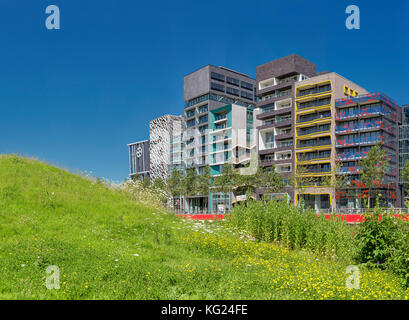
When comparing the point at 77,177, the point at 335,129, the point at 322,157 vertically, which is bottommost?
the point at 77,177

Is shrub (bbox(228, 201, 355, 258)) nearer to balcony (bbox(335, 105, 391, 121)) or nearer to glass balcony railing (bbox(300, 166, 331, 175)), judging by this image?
glass balcony railing (bbox(300, 166, 331, 175))

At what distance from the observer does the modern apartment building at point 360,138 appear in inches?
2116

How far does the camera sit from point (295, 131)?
6184 centimetres

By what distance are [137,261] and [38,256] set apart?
273 cm

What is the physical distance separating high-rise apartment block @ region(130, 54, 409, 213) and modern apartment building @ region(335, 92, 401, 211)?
15 cm

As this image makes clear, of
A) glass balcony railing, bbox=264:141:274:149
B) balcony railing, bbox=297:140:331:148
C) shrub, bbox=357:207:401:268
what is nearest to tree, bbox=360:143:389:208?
balcony railing, bbox=297:140:331:148

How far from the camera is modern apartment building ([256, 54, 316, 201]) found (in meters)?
62.8

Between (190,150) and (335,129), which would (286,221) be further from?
(190,150)

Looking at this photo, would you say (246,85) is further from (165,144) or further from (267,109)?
(165,144)

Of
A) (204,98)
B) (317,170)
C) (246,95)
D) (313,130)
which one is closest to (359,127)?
(313,130)

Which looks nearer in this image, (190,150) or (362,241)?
(362,241)

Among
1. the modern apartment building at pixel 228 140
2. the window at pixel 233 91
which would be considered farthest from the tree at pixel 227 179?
the window at pixel 233 91

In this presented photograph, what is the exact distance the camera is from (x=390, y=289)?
8.46 meters

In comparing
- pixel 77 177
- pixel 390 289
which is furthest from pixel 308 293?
pixel 77 177
